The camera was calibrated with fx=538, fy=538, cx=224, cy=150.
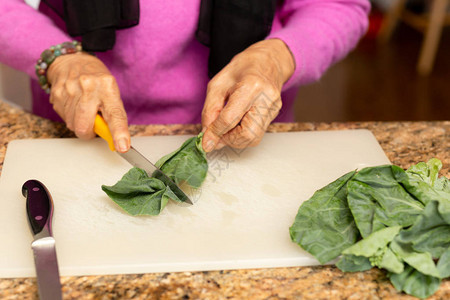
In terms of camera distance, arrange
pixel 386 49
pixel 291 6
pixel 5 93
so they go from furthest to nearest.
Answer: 1. pixel 386 49
2. pixel 5 93
3. pixel 291 6

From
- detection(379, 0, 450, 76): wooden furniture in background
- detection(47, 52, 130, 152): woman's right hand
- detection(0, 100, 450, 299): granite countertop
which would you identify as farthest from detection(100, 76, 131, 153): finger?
detection(379, 0, 450, 76): wooden furniture in background

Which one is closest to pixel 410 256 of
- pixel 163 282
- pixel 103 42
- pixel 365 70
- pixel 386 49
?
pixel 163 282

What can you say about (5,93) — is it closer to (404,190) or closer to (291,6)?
(291,6)

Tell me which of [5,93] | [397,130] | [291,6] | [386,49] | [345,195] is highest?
[291,6]

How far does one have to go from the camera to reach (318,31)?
56.3 inches

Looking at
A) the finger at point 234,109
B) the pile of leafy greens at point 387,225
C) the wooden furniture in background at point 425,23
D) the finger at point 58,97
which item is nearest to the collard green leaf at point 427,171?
the pile of leafy greens at point 387,225

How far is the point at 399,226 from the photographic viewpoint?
2.80ft

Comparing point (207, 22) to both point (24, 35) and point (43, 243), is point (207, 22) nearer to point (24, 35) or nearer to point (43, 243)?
point (24, 35)

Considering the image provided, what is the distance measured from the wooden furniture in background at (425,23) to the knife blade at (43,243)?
153 inches

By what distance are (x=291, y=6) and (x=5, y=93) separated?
107 centimetres

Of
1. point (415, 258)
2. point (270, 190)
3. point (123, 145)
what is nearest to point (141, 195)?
point (123, 145)

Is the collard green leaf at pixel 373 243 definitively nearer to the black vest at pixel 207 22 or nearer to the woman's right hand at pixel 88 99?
the woman's right hand at pixel 88 99

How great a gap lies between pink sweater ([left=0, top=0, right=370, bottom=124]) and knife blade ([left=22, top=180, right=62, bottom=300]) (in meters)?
0.50

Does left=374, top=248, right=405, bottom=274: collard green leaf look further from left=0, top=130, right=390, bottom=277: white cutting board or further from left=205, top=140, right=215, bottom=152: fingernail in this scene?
left=205, top=140, right=215, bottom=152: fingernail
